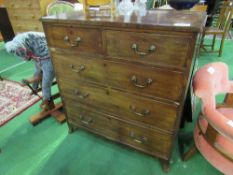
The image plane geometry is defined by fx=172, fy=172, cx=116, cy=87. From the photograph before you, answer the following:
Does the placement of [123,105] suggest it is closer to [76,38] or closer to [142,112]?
[142,112]

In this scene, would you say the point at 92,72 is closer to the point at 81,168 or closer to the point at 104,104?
the point at 104,104

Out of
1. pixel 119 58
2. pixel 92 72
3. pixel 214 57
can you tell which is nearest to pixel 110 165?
pixel 92 72

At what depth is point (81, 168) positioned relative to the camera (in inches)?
52.7

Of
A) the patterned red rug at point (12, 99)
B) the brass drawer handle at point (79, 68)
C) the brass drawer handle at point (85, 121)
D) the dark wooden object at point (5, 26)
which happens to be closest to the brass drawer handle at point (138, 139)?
the brass drawer handle at point (85, 121)

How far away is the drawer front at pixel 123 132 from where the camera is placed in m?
1.16

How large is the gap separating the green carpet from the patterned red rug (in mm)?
162

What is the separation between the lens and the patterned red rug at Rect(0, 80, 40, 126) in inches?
74.9

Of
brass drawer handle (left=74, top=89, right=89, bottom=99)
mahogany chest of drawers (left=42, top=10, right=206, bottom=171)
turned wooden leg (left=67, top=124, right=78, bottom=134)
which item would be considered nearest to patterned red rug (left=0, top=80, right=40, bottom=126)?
turned wooden leg (left=67, top=124, right=78, bottom=134)

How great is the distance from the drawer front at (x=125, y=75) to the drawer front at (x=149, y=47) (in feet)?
0.17

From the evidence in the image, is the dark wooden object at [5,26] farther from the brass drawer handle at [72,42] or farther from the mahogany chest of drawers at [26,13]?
the brass drawer handle at [72,42]

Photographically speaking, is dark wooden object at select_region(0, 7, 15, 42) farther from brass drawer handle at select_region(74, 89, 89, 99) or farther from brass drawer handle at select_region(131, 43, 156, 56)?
brass drawer handle at select_region(131, 43, 156, 56)

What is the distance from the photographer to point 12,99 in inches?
83.9

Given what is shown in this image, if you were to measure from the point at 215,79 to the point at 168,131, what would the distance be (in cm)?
43

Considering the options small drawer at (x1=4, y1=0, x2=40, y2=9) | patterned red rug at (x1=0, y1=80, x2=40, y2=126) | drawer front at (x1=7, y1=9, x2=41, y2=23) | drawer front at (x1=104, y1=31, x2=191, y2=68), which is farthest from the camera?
drawer front at (x1=7, y1=9, x2=41, y2=23)
